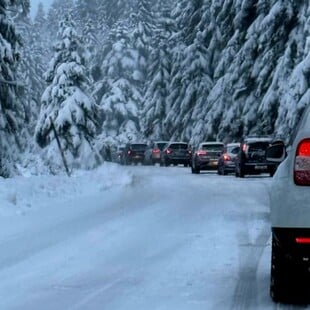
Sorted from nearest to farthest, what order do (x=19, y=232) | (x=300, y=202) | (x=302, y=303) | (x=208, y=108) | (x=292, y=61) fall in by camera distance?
(x=300, y=202) < (x=302, y=303) < (x=19, y=232) < (x=292, y=61) < (x=208, y=108)

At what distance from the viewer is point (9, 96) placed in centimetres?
2503

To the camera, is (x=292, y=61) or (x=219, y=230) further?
(x=292, y=61)

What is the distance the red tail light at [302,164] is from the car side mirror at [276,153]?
1523mm

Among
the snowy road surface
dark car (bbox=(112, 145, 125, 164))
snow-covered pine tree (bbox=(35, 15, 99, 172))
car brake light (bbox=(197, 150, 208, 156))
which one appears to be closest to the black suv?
car brake light (bbox=(197, 150, 208, 156))

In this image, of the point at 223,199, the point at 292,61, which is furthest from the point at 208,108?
the point at 223,199

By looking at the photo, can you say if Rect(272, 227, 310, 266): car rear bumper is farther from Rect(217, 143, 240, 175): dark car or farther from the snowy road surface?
Rect(217, 143, 240, 175): dark car

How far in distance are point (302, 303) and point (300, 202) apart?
122cm

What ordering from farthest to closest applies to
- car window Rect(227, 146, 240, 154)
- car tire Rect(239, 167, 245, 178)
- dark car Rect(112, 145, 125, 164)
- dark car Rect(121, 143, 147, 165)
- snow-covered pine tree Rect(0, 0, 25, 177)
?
dark car Rect(112, 145, 125, 164)
dark car Rect(121, 143, 147, 165)
car window Rect(227, 146, 240, 154)
car tire Rect(239, 167, 245, 178)
snow-covered pine tree Rect(0, 0, 25, 177)

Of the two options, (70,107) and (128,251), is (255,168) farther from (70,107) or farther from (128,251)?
(128,251)

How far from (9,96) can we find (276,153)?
1820 centimetres

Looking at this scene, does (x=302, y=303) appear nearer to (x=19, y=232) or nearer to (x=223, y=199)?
(x=19, y=232)

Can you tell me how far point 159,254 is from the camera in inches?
405

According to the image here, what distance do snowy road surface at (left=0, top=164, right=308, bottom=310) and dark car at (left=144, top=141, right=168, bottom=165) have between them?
37135 millimetres

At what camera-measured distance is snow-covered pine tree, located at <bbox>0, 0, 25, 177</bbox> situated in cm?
2430
